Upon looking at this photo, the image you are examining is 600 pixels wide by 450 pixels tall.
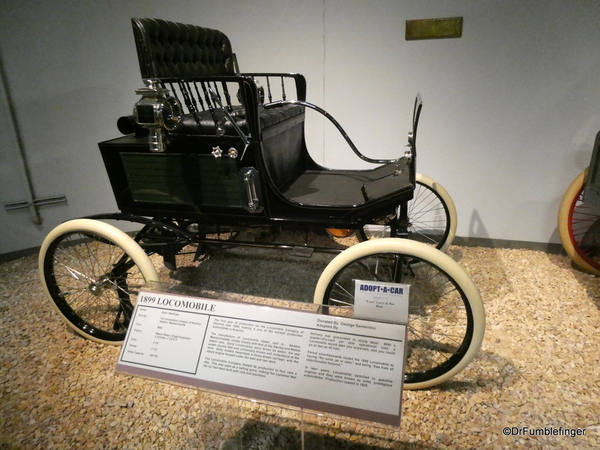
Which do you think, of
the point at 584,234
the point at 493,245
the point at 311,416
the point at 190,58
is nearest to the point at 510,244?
the point at 493,245

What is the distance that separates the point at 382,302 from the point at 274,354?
368mm

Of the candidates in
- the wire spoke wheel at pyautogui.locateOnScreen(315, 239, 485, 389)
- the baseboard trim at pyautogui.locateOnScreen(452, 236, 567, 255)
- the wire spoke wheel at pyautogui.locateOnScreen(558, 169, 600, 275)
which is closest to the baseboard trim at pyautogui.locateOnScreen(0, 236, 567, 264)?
the baseboard trim at pyautogui.locateOnScreen(452, 236, 567, 255)

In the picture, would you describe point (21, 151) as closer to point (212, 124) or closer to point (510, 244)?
point (212, 124)

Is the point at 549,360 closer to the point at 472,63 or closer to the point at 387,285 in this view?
the point at 387,285

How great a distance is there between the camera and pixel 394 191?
1614mm

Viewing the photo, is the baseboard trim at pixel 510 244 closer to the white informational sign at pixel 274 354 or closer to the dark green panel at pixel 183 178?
the dark green panel at pixel 183 178

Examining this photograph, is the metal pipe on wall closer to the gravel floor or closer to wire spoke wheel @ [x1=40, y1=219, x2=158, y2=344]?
wire spoke wheel @ [x1=40, y1=219, x2=158, y2=344]

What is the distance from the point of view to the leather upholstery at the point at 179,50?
1.72 meters

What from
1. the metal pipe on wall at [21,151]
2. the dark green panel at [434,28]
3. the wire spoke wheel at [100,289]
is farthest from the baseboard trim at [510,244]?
the metal pipe on wall at [21,151]

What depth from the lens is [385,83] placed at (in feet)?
8.35

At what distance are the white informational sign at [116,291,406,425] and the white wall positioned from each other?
1.92m

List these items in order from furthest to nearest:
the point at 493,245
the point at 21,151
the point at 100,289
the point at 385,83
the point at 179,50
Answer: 1. the point at 493,245
2. the point at 21,151
3. the point at 385,83
4. the point at 179,50
5. the point at 100,289

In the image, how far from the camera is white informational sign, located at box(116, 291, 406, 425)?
3.38 feet

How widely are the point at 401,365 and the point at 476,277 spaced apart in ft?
5.48
